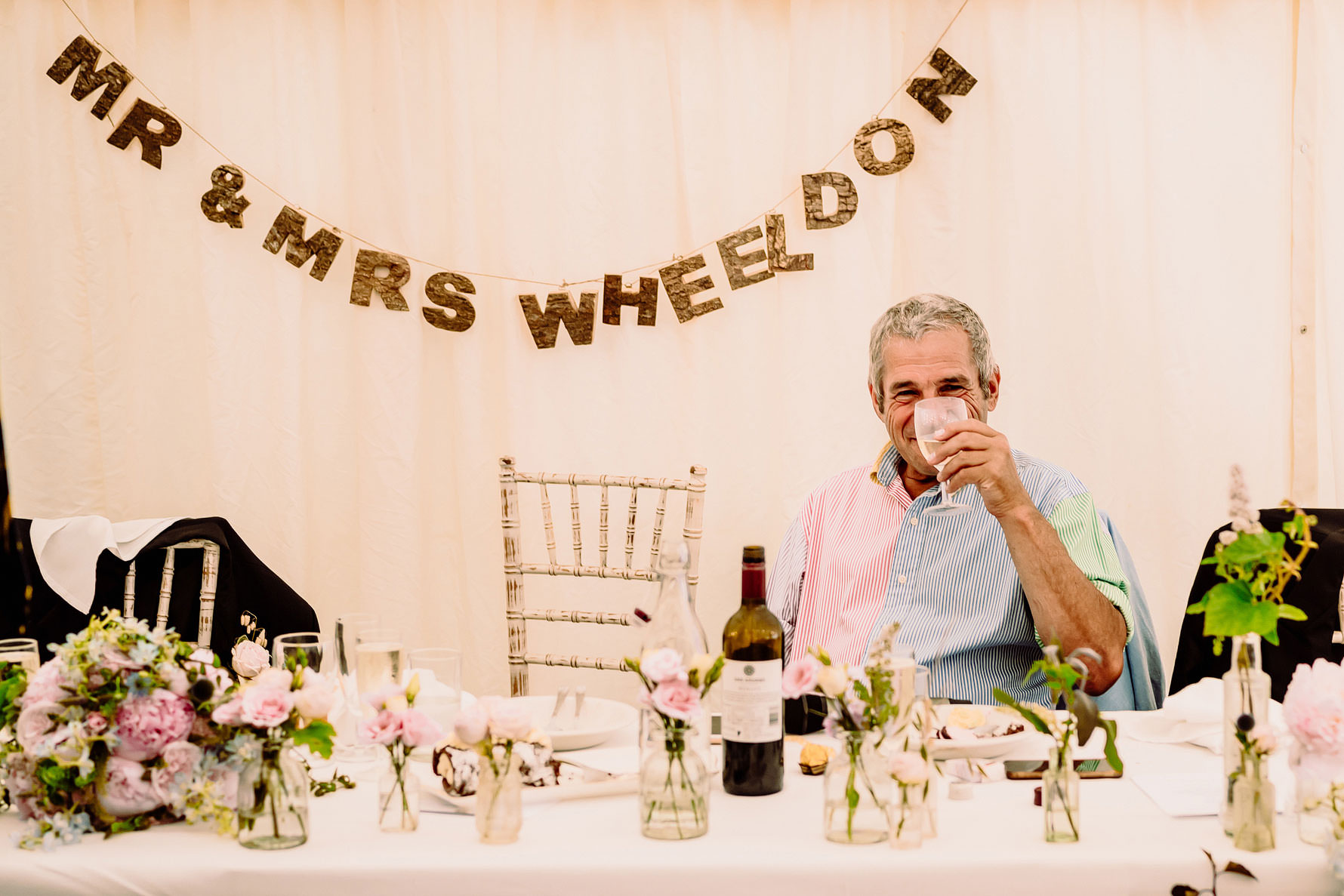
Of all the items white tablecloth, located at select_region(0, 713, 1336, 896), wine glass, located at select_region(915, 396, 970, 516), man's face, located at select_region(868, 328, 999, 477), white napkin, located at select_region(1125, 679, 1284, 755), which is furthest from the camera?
man's face, located at select_region(868, 328, 999, 477)

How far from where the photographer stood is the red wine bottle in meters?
1.18

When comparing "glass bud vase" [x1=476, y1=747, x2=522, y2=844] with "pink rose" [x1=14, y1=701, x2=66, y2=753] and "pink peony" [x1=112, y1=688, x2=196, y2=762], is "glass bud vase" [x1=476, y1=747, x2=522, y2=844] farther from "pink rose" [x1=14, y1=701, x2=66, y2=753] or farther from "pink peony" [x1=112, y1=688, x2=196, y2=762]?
"pink rose" [x1=14, y1=701, x2=66, y2=753]

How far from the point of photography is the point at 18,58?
2.69 meters

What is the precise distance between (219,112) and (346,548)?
108cm

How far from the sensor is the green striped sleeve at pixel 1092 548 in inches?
73.8

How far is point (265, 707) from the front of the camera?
1068 millimetres

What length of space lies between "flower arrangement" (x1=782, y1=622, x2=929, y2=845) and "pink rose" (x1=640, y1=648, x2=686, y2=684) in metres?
0.11

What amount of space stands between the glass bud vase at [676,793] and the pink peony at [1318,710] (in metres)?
0.55

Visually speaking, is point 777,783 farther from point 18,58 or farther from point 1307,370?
point 18,58

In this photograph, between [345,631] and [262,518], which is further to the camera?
[262,518]

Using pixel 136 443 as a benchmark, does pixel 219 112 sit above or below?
above

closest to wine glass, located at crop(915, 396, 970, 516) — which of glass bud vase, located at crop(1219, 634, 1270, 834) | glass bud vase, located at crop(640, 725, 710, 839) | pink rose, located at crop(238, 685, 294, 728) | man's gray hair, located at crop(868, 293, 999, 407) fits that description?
man's gray hair, located at crop(868, 293, 999, 407)

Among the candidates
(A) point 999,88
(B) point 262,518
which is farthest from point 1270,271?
(B) point 262,518

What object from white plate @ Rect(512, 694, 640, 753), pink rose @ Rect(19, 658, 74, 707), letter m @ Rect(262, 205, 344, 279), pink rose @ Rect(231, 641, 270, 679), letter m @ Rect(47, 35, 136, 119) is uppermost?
letter m @ Rect(47, 35, 136, 119)
